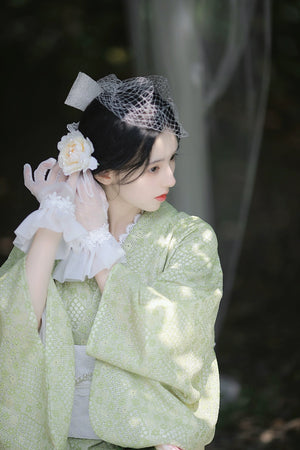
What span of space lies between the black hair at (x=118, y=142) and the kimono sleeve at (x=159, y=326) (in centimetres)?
30

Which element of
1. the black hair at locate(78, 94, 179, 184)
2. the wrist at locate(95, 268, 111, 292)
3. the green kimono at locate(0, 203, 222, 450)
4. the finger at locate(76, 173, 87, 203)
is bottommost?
the green kimono at locate(0, 203, 222, 450)

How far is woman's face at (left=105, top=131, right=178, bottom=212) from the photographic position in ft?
6.88

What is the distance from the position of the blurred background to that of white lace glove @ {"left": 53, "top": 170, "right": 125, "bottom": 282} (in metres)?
1.79

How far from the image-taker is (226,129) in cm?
396

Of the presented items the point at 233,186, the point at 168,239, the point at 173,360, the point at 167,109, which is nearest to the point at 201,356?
the point at 173,360

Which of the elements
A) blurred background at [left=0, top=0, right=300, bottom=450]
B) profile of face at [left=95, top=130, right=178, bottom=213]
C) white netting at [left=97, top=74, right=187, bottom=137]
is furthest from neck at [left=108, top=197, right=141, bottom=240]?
blurred background at [left=0, top=0, right=300, bottom=450]

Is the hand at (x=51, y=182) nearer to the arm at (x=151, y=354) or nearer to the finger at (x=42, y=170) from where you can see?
the finger at (x=42, y=170)

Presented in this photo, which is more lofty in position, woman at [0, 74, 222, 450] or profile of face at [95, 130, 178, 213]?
profile of face at [95, 130, 178, 213]

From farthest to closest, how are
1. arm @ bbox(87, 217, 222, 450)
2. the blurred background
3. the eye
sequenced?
the blurred background
the eye
arm @ bbox(87, 217, 222, 450)

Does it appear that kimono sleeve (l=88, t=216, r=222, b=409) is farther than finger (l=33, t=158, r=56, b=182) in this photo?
No

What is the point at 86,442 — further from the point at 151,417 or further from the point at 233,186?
the point at 233,186

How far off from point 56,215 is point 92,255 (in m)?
0.15

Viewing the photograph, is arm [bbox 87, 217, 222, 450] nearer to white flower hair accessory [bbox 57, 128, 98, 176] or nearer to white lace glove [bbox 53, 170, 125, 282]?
white lace glove [bbox 53, 170, 125, 282]

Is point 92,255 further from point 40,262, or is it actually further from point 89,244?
point 40,262
